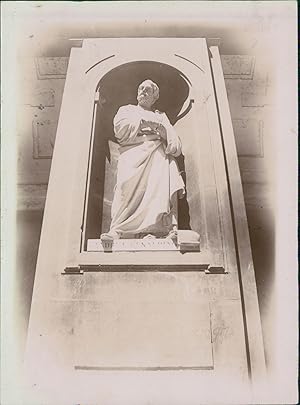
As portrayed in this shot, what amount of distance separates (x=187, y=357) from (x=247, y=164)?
153 inches

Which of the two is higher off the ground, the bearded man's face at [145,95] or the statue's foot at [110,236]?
the bearded man's face at [145,95]

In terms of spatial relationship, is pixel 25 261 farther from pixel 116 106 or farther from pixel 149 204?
pixel 116 106

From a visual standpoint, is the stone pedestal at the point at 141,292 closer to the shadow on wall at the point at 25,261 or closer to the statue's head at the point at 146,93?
the shadow on wall at the point at 25,261

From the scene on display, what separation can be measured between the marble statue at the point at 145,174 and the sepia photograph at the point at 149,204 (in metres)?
0.03

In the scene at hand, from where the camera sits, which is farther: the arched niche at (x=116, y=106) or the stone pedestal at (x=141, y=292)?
the arched niche at (x=116, y=106)

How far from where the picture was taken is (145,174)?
7.82 meters

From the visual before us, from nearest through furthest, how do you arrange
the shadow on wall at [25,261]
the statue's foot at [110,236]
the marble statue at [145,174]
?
the shadow on wall at [25,261] → the statue's foot at [110,236] → the marble statue at [145,174]

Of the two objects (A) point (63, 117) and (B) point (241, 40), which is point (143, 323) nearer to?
(A) point (63, 117)

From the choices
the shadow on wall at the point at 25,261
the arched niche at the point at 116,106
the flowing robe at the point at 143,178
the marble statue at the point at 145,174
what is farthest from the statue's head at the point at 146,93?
the shadow on wall at the point at 25,261

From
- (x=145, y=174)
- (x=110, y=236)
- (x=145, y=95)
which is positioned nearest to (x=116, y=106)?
(x=145, y=95)

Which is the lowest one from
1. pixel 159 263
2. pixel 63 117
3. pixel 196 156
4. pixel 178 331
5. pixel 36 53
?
pixel 178 331

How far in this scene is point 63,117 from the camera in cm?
827

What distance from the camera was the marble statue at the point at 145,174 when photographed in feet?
24.2

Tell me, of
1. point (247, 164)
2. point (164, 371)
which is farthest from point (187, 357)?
point (247, 164)
